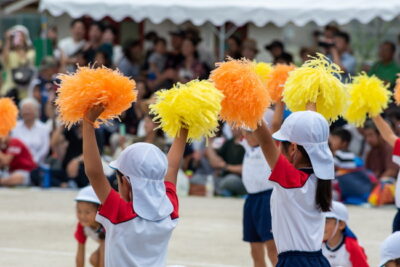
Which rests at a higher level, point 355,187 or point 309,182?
point 309,182

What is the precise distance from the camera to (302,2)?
1364 cm

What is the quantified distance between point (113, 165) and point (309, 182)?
1.08 metres

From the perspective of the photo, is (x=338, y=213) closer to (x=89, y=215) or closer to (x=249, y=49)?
(x=89, y=215)

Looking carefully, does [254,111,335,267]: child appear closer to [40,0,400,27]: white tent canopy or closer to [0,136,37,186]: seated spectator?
[40,0,400,27]: white tent canopy

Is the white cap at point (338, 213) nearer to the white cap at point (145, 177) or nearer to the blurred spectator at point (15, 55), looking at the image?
the white cap at point (145, 177)

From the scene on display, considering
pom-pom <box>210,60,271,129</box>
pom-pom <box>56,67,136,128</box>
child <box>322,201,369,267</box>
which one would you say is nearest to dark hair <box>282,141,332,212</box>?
pom-pom <box>210,60,271,129</box>

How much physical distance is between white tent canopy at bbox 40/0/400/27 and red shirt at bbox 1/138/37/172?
225cm

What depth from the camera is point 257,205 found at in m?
7.26

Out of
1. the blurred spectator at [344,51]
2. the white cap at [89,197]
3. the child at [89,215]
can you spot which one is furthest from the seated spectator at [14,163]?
the white cap at [89,197]

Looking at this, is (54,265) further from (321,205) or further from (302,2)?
(302,2)

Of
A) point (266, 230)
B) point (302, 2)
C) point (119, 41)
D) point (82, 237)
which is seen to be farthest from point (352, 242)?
point (119, 41)

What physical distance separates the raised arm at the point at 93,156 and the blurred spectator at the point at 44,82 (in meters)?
10.5

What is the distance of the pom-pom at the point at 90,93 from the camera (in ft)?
14.0

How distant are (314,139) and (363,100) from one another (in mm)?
1674
